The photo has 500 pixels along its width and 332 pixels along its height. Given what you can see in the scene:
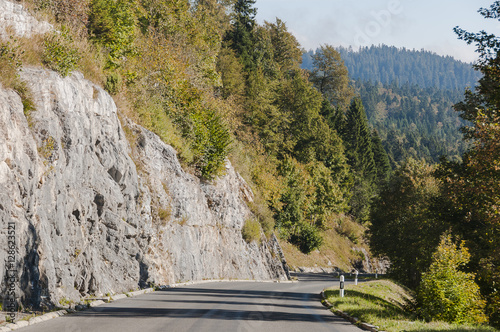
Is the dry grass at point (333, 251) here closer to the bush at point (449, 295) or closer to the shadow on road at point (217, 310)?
the bush at point (449, 295)

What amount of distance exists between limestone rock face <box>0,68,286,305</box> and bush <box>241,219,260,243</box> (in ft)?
22.6

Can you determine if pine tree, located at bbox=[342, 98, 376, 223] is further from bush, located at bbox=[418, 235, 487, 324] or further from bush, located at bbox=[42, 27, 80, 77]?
bush, located at bbox=[42, 27, 80, 77]

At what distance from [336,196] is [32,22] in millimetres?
56478

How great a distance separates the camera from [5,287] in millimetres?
10328

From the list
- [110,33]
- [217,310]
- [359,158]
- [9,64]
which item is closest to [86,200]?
[9,64]

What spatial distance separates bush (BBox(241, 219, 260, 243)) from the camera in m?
36.2

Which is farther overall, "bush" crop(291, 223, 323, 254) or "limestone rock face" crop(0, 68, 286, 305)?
"bush" crop(291, 223, 323, 254)

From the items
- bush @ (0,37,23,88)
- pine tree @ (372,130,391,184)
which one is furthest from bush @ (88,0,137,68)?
pine tree @ (372,130,391,184)

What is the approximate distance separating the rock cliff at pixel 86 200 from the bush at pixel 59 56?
22.1 inches

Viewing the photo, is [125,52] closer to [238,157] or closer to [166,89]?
[166,89]

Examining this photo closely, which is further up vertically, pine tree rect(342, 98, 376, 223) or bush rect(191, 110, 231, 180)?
pine tree rect(342, 98, 376, 223)

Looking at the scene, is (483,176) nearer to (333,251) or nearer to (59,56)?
(59,56)

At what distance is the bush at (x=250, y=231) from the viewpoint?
3619 centimetres

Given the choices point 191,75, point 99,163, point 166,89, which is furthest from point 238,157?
point 99,163
